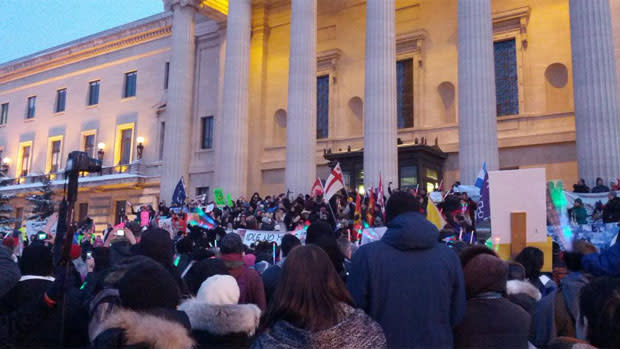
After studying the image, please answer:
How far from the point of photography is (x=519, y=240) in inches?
228

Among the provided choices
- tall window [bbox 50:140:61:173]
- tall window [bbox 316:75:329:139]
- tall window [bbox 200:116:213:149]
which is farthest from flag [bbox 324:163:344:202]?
tall window [bbox 50:140:61:173]

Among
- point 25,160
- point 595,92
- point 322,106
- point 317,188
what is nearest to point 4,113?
point 25,160

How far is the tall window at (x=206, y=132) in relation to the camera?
33.3 metres

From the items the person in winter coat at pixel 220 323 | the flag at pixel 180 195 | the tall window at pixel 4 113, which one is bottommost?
the person in winter coat at pixel 220 323

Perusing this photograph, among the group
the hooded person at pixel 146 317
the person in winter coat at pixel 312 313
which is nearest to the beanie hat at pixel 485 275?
the person in winter coat at pixel 312 313

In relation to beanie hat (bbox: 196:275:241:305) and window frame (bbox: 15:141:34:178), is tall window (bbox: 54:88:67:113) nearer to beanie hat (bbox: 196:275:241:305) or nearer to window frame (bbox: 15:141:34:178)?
window frame (bbox: 15:141:34:178)

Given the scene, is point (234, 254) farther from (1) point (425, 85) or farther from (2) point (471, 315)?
(1) point (425, 85)

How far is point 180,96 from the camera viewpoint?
3050 cm

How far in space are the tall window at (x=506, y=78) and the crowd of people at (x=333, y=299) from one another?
69.7 feet

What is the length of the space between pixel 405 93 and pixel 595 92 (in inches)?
415

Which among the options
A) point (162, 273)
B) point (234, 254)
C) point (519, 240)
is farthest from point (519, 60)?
point (162, 273)

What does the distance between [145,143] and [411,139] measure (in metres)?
18.0

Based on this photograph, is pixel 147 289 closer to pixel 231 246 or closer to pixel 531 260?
pixel 231 246

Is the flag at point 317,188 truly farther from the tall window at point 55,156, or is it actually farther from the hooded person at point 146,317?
the tall window at point 55,156
